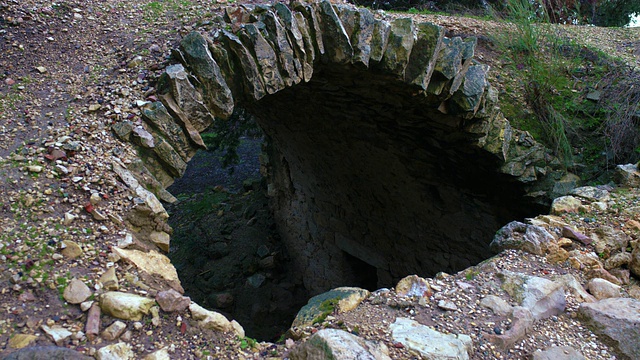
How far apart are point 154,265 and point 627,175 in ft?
11.4

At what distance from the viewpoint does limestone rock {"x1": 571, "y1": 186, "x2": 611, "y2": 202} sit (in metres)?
3.52

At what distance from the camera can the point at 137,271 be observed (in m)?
2.26

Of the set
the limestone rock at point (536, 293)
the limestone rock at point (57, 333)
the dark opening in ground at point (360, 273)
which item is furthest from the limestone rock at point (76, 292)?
the dark opening in ground at point (360, 273)

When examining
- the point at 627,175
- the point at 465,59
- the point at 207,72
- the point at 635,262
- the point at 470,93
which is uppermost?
the point at 465,59

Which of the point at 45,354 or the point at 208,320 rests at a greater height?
the point at 45,354

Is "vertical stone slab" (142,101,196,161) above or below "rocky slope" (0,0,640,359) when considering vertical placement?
above

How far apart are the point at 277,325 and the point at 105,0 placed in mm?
4039

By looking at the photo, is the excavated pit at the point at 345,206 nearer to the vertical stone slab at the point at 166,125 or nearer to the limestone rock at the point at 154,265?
the vertical stone slab at the point at 166,125

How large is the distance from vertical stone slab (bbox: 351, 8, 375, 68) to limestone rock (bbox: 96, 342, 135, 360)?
2.31 m

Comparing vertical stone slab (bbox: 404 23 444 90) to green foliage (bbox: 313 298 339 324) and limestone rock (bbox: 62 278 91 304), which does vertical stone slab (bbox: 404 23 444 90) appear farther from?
limestone rock (bbox: 62 278 91 304)

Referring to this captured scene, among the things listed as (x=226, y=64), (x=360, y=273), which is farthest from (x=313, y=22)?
(x=360, y=273)

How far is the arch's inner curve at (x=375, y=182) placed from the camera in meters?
4.11

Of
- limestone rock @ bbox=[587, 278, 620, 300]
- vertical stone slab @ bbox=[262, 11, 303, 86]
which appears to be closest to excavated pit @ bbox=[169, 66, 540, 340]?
vertical stone slab @ bbox=[262, 11, 303, 86]

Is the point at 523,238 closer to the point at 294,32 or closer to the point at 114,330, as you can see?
the point at 294,32
